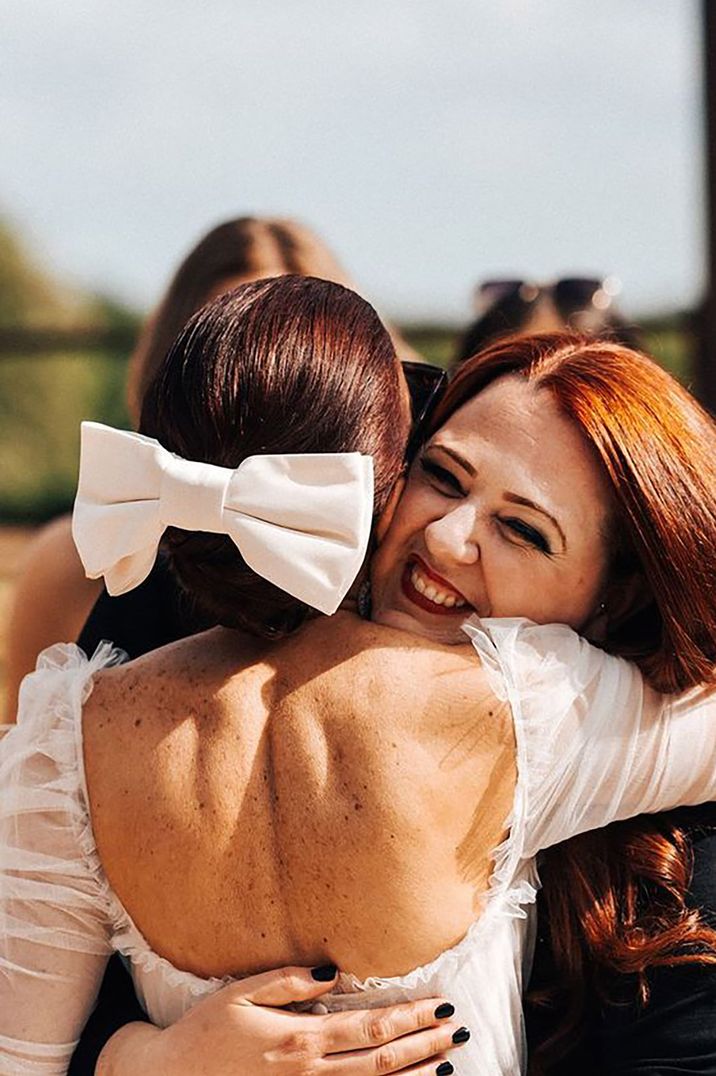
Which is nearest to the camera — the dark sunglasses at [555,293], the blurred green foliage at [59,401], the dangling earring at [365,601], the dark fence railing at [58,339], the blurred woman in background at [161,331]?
the dangling earring at [365,601]

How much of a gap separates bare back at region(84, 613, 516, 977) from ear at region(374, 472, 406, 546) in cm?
17

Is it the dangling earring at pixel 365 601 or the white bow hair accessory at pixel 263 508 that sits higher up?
the white bow hair accessory at pixel 263 508

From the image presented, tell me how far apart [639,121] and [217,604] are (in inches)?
382

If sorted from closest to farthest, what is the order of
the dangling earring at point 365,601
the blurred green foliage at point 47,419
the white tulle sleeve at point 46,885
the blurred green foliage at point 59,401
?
the white tulle sleeve at point 46,885 → the dangling earring at point 365,601 → the blurred green foliage at point 59,401 → the blurred green foliage at point 47,419

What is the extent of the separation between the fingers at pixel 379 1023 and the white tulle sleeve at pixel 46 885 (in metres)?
0.29

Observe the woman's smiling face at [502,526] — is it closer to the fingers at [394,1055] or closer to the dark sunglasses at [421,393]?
the dark sunglasses at [421,393]

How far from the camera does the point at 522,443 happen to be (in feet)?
5.42

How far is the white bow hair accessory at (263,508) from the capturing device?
57.7 inches

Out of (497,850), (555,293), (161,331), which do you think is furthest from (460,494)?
(555,293)

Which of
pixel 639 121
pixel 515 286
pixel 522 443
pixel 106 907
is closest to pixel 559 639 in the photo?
pixel 522 443

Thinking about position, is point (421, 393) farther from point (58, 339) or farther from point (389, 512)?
point (58, 339)

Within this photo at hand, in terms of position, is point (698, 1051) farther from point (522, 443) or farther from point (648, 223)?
point (648, 223)

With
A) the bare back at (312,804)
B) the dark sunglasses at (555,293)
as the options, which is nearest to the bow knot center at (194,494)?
the bare back at (312,804)

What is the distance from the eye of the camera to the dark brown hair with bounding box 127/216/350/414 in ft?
9.66
